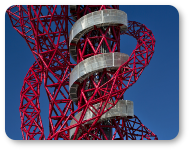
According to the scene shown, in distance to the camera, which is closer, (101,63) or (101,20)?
(101,63)

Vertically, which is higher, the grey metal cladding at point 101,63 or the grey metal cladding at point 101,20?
the grey metal cladding at point 101,20

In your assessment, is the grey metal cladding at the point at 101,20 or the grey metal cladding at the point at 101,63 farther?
the grey metal cladding at the point at 101,20

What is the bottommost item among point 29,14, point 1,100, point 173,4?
point 1,100

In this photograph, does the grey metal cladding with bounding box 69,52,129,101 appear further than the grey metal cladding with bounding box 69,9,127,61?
No

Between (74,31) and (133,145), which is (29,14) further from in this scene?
(133,145)

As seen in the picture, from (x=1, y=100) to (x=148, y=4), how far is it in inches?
358

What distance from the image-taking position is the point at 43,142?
19.2m

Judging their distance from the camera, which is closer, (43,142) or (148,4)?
(43,142)

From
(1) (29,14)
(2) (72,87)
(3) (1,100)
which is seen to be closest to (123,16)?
(2) (72,87)

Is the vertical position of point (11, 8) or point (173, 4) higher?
point (11, 8)

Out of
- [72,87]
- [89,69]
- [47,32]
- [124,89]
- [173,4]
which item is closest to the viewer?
[173,4]

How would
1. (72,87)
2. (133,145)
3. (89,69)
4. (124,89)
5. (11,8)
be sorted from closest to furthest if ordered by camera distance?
(133,145), (124,89), (89,69), (72,87), (11,8)

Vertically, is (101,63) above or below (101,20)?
below

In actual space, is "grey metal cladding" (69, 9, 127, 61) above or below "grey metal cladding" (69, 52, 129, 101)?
above
